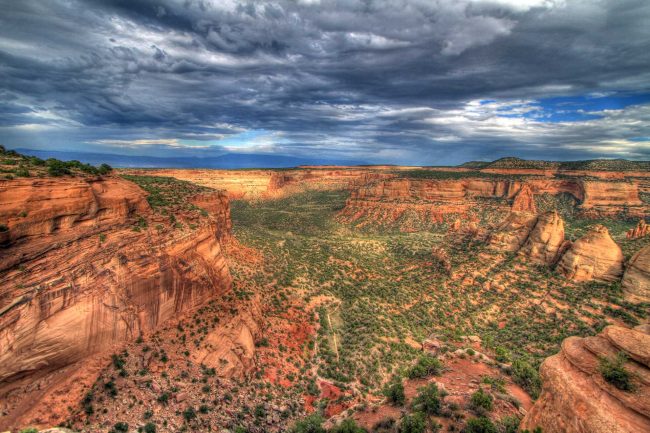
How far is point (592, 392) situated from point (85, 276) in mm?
26760

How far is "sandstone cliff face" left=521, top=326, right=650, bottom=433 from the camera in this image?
1036 cm

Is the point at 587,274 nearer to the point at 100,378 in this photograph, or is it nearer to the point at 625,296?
the point at 625,296

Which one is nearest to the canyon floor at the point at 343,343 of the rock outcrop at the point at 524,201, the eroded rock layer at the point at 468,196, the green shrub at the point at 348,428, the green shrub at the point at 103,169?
the green shrub at the point at 348,428

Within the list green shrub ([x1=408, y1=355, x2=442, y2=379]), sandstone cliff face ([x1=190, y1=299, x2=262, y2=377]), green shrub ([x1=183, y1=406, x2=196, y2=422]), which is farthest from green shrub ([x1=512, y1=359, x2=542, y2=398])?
green shrub ([x1=183, y1=406, x2=196, y2=422])

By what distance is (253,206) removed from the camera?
5546 inches

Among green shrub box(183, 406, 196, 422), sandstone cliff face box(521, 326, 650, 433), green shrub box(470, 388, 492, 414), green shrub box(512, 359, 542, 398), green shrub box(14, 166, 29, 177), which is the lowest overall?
green shrub box(183, 406, 196, 422)

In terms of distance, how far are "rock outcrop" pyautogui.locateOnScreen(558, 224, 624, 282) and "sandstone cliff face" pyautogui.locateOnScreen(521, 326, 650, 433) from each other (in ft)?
98.7

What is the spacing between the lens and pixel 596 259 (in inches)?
1426

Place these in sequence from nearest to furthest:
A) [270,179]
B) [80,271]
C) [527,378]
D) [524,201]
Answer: [80,271]
[527,378]
[524,201]
[270,179]

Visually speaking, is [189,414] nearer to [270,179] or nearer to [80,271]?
[80,271]

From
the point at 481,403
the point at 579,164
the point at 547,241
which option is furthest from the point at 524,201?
the point at 481,403

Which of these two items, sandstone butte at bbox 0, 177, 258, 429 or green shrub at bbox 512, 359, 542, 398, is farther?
green shrub at bbox 512, 359, 542, 398

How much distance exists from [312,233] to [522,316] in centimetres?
5932

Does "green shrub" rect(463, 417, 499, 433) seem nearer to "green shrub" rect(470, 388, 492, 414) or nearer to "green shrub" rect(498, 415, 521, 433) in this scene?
"green shrub" rect(498, 415, 521, 433)
